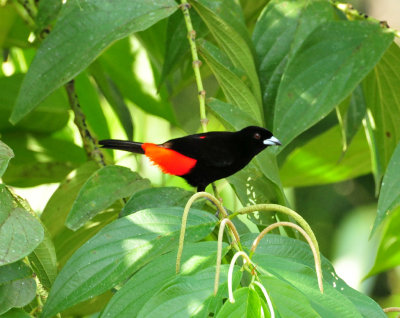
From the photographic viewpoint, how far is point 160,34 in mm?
2322

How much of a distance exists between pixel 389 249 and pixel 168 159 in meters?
0.86

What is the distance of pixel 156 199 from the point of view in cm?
140

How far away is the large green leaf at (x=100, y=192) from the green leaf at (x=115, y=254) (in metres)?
0.30

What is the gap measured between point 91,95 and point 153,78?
0.94 feet

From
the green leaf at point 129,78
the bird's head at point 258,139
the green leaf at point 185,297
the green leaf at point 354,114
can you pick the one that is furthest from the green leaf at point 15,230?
the green leaf at point 129,78

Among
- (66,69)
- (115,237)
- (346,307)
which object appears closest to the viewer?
(346,307)

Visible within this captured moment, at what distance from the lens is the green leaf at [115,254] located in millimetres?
1054

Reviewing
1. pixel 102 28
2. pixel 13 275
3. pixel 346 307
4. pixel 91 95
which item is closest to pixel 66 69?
pixel 102 28

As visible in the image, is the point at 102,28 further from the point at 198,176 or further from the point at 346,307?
the point at 346,307

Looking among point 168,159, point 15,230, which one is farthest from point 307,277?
point 168,159

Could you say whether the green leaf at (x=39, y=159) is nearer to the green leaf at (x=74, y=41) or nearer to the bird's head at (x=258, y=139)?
the bird's head at (x=258, y=139)

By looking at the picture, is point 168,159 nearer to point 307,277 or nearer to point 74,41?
point 74,41

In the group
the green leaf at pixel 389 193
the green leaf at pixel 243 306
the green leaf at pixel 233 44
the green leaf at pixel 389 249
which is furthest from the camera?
the green leaf at pixel 389 249

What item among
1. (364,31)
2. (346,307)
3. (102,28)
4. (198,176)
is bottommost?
(198,176)
